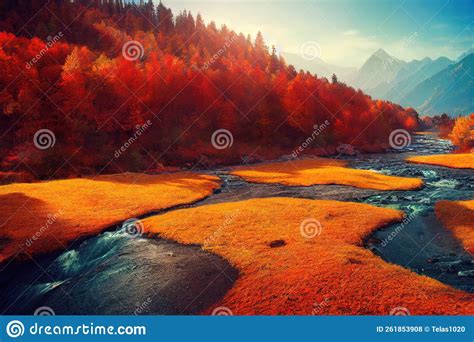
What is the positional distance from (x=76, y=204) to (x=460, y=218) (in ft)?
95.9

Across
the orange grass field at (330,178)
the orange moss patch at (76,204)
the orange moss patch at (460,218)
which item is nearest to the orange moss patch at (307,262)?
the orange moss patch at (460,218)

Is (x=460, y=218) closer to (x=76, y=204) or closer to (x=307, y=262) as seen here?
(x=307, y=262)

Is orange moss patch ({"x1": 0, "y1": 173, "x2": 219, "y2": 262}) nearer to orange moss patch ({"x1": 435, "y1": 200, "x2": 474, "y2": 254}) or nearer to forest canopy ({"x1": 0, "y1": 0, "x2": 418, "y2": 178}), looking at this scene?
forest canopy ({"x1": 0, "y1": 0, "x2": 418, "y2": 178})

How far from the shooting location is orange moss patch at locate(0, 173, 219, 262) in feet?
68.6

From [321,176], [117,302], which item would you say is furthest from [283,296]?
[321,176]

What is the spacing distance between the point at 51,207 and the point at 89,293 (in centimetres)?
1514

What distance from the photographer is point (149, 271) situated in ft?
52.1

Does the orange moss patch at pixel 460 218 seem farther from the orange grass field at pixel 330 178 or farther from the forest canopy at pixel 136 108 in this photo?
the forest canopy at pixel 136 108

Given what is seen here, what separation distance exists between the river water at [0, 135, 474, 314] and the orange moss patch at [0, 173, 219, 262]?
163 centimetres

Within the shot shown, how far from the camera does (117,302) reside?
13.4 m

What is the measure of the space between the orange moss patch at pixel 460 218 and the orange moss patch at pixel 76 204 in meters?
20.1

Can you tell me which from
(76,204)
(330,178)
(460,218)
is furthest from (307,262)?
(330,178)

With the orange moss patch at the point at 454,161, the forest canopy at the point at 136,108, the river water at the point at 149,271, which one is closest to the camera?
the river water at the point at 149,271

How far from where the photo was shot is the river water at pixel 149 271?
43.9 ft
